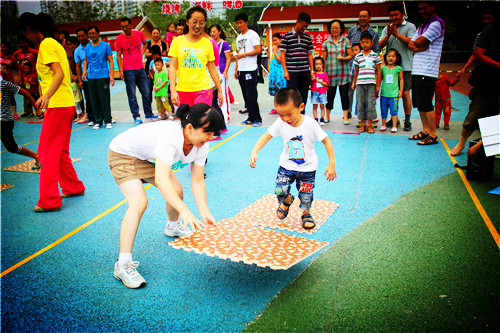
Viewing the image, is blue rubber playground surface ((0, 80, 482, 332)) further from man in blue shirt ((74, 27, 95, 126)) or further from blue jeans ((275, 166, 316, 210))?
man in blue shirt ((74, 27, 95, 126))

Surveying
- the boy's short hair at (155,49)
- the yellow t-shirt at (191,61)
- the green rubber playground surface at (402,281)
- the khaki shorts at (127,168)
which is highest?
the boy's short hair at (155,49)

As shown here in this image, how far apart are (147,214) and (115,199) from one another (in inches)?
28.6

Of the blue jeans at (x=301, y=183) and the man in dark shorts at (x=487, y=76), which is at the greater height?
→ the man in dark shorts at (x=487, y=76)

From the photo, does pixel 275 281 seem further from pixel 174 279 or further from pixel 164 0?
pixel 164 0

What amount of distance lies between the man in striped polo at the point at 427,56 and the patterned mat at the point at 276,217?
120 inches

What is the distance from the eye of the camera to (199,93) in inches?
186

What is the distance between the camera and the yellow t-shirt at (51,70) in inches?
140

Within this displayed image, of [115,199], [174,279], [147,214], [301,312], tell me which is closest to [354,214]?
[301,312]

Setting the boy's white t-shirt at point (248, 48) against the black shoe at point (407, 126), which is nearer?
the black shoe at point (407, 126)

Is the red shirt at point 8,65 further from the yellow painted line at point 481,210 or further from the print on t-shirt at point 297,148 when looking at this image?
the yellow painted line at point 481,210

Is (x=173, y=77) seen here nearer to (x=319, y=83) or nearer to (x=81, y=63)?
(x=319, y=83)

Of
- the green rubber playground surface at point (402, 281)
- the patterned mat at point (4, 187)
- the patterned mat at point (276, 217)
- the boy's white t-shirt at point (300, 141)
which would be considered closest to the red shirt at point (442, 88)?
the green rubber playground surface at point (402, 281)

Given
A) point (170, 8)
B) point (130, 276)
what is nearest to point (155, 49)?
point (130, 276)

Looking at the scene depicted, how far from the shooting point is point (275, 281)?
2586mm
